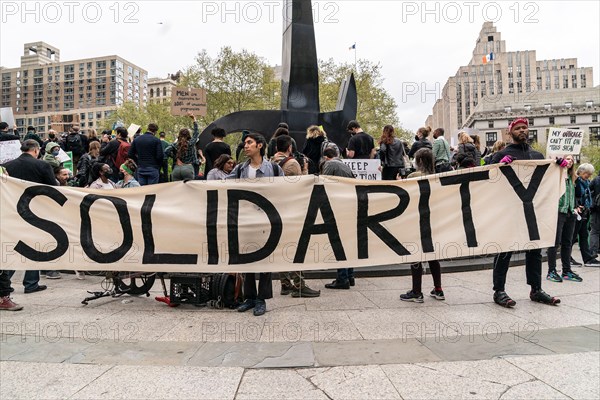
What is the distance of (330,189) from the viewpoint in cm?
511

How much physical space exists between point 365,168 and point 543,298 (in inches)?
161

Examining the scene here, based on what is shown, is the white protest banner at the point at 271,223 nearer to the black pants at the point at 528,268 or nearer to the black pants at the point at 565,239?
the black pants at the point at 528,268

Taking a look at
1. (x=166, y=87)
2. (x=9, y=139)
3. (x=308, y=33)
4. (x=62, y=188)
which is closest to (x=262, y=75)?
(x=308, y=33)

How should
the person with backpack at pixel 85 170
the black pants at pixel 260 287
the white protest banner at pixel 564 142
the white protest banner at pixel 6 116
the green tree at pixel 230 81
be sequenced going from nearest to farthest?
the black pants at pixel 260 287
the white protest banner at pixel 564 142
the person with backpack at pixel 85 170
the white protest banner at pixel 6 116
the green tree at pixel 230 81

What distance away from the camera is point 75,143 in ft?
36.4

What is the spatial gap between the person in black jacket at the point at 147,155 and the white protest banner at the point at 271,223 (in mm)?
3181

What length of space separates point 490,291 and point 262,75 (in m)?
37.2

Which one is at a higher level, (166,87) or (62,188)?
(166,87)

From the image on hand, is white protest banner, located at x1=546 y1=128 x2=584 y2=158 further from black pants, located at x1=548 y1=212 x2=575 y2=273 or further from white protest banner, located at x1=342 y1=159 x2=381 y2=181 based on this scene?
white protest banner, located at x1=342 y1=159 x2=381 y2=181

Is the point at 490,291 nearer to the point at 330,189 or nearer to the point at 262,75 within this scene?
the point at 330,189

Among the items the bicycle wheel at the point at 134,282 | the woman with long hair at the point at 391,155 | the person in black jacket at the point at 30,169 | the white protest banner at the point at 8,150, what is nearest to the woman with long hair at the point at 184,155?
the person in black jacket at the point at 30,169

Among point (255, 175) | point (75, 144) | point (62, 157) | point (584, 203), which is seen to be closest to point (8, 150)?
point (62, 157)

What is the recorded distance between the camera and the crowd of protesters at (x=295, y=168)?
5301mm

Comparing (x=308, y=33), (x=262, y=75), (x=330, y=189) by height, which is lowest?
(x=330, y=189)
